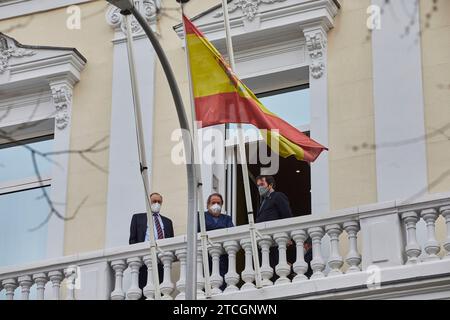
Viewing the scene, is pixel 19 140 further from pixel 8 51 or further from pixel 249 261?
pixel 249 261

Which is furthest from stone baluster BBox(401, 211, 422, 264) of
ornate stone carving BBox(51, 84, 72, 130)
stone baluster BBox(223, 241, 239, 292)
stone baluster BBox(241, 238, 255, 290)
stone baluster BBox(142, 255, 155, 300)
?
ornate stone carving BBox(51, 84, 72, 130)

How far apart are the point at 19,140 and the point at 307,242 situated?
223 inches

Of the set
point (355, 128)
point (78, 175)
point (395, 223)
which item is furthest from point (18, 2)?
point (395, 223)

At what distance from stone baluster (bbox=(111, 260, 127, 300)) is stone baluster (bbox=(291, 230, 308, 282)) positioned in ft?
7.00

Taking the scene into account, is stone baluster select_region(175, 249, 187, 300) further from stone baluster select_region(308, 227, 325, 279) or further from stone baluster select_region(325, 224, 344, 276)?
stone baluster select_region(325, 224, 344, 276)

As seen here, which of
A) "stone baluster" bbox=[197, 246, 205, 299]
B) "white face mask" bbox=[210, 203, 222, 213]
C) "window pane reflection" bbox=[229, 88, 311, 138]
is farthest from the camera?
"window pane reflection" bbox=[229, 88, 311, 138]

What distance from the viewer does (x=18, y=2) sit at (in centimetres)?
2319

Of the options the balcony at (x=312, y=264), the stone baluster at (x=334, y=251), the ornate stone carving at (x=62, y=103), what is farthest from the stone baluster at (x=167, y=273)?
the ornate stone carving at (x=62, y=103)

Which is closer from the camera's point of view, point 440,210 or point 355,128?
point 440,210

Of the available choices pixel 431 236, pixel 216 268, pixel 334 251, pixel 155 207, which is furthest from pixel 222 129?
pixel 431 236

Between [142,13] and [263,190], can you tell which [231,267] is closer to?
[263,190]

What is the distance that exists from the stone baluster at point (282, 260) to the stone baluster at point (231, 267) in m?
0.48

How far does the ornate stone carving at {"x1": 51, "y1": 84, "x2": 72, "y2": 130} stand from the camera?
2197 cm

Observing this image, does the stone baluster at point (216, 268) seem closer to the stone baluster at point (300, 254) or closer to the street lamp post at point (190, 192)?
the stone baluster at point (300, 254)
